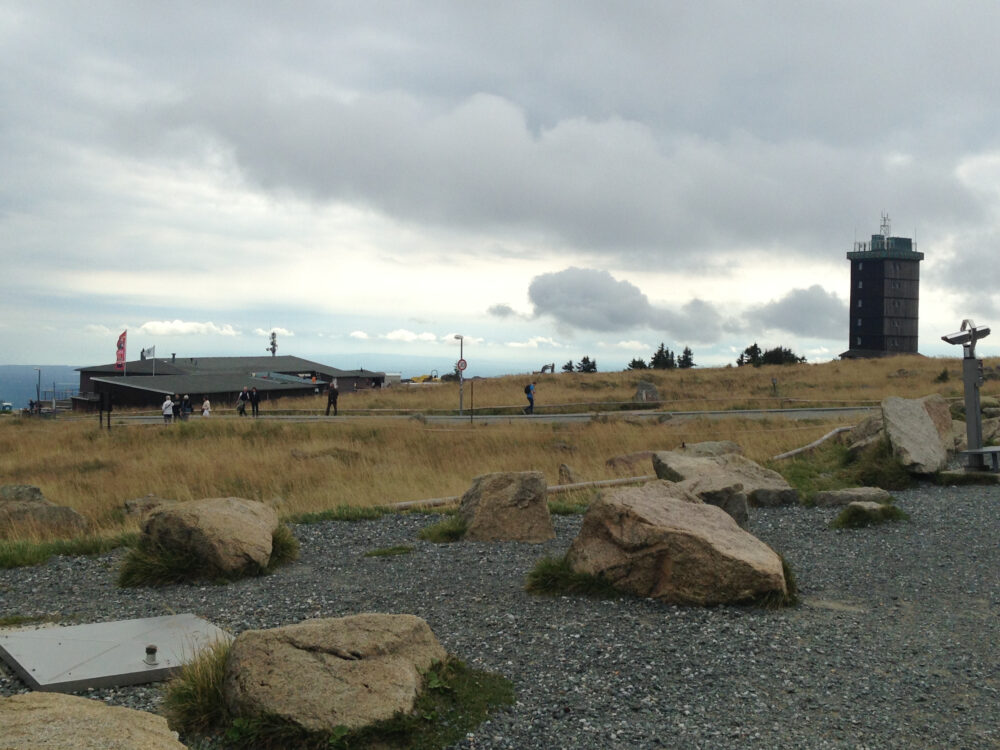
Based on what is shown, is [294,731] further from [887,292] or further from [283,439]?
[887,292]

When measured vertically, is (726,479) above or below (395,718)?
above

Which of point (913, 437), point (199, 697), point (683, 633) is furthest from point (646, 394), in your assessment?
point (199, 697)

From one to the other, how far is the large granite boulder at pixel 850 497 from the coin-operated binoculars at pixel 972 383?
3.72 m

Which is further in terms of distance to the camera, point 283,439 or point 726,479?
point 283,439

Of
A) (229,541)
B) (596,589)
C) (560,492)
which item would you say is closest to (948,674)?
(596,589)

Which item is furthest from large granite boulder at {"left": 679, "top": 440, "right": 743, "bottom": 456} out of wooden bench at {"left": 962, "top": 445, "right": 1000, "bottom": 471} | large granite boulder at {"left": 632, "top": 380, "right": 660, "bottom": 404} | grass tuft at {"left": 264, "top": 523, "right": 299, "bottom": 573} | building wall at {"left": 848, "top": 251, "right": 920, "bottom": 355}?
building wall at {"left": 848, "top": 251, "right": 920, "bottom": 355}

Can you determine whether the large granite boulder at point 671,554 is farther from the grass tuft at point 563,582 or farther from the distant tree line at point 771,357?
the distant tree line at point 771,357

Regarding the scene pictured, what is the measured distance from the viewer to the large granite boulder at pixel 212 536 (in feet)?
27.9

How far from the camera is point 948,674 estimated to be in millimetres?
5629

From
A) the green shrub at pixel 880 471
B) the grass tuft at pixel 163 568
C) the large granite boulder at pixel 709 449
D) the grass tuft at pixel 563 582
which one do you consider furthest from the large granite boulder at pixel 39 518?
the green shrub at pixel 880 471

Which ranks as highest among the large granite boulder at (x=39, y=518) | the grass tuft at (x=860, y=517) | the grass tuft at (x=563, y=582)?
the grass tuft at (x=860, y=517)

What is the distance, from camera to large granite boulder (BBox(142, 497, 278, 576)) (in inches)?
334

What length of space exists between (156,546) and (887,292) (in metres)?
98.7

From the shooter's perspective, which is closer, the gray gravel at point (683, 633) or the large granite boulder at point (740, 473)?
the gray gravel at point (683, 633)
